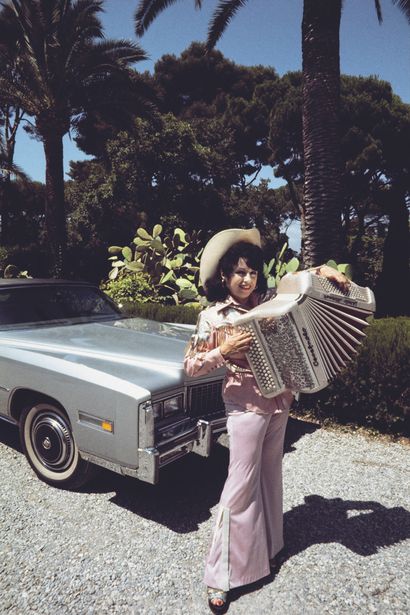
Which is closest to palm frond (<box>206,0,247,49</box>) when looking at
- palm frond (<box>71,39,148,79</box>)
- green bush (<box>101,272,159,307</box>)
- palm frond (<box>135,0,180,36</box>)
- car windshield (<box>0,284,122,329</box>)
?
palm frond (<box>135,0,180,36</box>)

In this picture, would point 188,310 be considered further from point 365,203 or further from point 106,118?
point 365,203

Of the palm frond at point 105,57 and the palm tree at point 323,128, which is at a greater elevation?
the palm frond at point 105,57

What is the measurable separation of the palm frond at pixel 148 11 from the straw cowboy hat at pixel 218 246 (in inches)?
420

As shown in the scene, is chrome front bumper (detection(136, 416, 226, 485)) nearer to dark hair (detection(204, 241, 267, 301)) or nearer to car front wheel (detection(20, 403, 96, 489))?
car front wheel (detection(20, 403, 96, 489))

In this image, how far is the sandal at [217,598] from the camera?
217cm

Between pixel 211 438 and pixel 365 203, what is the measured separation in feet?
74.1

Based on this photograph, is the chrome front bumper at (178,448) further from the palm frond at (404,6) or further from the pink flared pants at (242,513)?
the palm frond at (404,6)

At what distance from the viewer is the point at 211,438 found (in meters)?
3.05

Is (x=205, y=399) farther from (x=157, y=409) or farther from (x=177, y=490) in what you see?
(x=177, y=490)

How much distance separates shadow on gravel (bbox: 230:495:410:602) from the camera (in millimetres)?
2734

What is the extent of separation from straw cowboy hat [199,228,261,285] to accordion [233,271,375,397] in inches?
14.1

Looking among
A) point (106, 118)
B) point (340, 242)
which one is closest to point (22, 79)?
point (106, 118)

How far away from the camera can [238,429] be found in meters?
2.24

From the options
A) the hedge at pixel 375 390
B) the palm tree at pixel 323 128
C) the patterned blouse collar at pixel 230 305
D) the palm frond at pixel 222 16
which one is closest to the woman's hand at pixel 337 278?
the patterned blouse collar at pixel 230 305
